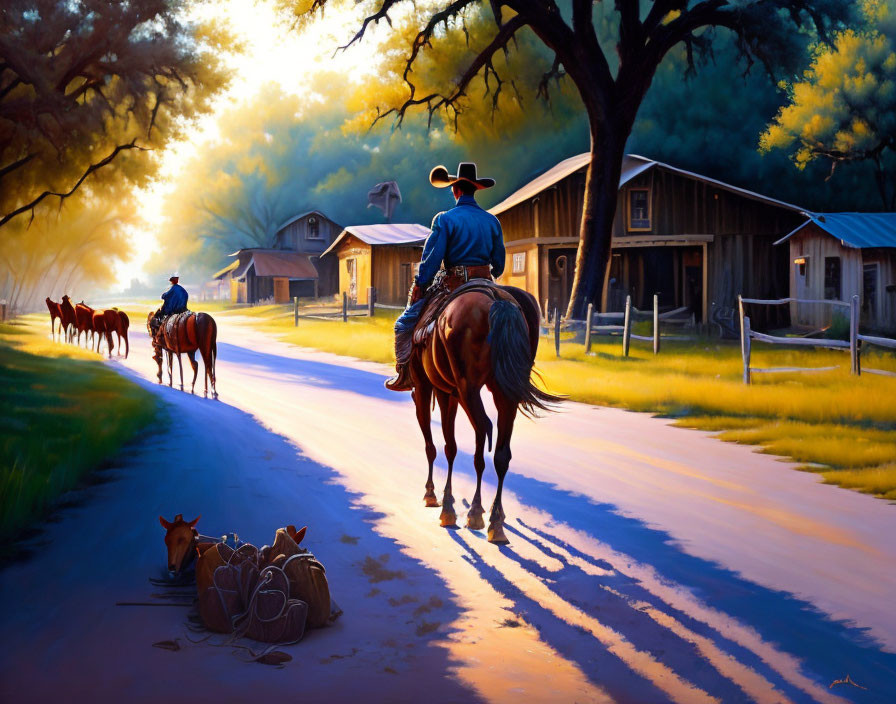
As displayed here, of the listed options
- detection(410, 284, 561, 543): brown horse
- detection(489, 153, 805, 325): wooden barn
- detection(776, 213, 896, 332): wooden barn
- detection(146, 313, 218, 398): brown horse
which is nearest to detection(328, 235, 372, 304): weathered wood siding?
detection(489, 153, 805, 325): wooden barn

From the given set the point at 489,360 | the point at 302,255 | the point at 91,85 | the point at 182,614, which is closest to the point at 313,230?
the point at 302,255

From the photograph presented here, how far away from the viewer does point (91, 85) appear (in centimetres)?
1359

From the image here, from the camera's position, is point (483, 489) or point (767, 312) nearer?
point (483, 489)

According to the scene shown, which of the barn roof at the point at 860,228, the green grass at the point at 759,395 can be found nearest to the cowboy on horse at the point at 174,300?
the green grass at the point at 759,395

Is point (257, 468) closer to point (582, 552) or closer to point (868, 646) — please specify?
point (582, 552)

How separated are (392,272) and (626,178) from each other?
308 inches

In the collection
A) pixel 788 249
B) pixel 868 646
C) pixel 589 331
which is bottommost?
pixel 868 646

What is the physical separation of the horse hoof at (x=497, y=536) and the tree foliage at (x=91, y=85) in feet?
29.0

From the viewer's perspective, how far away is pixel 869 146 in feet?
85.6

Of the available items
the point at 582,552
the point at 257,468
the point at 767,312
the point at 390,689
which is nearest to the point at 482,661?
the point at 390,689

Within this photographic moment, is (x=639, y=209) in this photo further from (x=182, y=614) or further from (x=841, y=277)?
(x=182, y=614)

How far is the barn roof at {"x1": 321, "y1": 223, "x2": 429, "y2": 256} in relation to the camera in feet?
70.6

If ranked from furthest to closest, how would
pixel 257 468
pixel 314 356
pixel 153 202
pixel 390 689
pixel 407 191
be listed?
→ pixel 314 356 < pixel 153 202 < pixel 407 191 < pixel 257 468 < pixel 390 689

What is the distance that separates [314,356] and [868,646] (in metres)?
14.9
